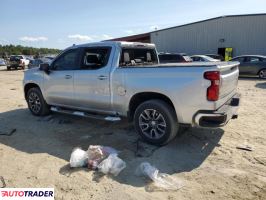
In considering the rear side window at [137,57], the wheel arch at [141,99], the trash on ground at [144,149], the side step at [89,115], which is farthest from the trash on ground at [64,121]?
the trash on ground at [144,149]

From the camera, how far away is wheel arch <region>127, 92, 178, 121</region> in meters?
5.24

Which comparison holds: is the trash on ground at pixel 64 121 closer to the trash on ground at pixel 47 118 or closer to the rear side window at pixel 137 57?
the trash on ground at pixel 47 118

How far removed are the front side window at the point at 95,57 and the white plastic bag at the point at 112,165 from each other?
7.08 ft

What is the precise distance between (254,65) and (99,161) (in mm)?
14547

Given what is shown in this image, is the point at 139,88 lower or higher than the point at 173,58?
lower

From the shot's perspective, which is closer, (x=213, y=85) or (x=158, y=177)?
(x=158, y=177)

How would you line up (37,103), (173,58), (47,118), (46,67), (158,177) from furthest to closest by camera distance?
(173,58)
(37,103)
(47,118)
(46,67)
(158,177)

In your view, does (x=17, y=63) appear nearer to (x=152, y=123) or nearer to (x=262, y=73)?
(x=262, y=73)

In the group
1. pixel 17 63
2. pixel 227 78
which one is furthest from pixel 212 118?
pixel 17 63

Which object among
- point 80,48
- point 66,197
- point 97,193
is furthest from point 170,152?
point 80,48

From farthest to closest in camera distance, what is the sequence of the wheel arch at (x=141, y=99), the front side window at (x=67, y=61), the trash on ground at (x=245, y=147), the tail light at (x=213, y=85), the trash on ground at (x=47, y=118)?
the trash on ground at (x=47, y=118)
the front side window at (x=67, y=61)
the wheel arch at (x=141, y=99)
the trash on ground at (x=245, y=147)
the tail light at (x=213, y=85)

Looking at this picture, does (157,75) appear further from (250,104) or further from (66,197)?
(250,104)

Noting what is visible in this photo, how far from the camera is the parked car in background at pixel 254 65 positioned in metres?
16.5

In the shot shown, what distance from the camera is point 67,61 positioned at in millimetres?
6797
